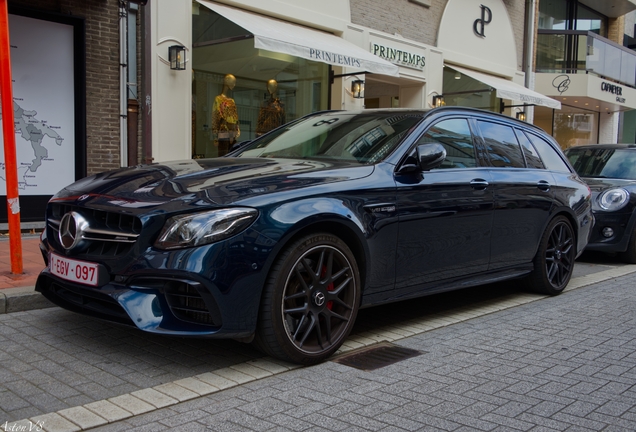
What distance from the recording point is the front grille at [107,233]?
3502mm

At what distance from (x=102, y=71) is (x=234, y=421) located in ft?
24.6

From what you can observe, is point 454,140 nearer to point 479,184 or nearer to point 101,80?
point 479,184

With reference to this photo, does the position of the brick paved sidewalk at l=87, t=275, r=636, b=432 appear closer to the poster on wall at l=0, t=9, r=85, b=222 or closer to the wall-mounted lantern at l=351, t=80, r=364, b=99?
the poster on wall at l=0, t=9, r=85, b=222

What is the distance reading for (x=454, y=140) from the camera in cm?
508

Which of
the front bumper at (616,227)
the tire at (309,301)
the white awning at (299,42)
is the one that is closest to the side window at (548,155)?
the front bumper at (616,227)

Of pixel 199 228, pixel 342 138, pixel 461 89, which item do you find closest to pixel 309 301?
pixel 199 228

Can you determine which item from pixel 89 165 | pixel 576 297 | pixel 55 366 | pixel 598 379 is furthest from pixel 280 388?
pixel 89 165

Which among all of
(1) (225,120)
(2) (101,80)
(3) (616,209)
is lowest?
(3) (616,209)

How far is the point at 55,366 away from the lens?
3652 mm

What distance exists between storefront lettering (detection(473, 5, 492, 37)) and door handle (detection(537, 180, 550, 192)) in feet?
41.3

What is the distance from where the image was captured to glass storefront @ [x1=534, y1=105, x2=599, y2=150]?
24141 mm

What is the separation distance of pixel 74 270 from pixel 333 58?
7.65 metres

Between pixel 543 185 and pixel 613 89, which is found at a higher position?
pixel 613 89

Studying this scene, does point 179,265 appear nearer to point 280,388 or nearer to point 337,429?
point 280,388
